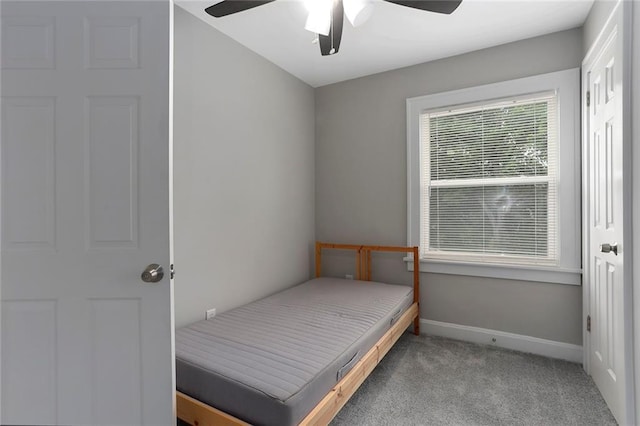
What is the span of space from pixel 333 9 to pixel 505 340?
2.81 m

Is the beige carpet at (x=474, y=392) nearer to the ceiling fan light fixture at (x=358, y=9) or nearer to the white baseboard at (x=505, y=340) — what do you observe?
the white baseboard at (x=505, y=340)

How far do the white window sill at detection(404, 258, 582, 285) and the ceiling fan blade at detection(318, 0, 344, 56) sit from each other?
6.60 feet

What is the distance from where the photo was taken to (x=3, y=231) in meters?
1.25

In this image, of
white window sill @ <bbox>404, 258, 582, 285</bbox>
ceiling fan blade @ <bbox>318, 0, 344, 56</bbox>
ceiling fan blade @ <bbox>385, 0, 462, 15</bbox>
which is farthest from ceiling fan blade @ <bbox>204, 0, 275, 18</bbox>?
white window sill @ <bbox>404, 258, 582, 285</bbox>

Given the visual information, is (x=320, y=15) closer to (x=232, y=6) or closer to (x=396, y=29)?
(x=232, y=6)

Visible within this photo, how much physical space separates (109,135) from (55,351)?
89 cm

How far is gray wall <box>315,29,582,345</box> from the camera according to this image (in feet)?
8.37

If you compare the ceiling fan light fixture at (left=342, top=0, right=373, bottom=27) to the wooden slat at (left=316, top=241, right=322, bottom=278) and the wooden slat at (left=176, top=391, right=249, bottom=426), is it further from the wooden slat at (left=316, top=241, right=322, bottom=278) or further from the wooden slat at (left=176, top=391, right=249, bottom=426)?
the wooden slat at (left=316, top=241, right=322, bottom=278)

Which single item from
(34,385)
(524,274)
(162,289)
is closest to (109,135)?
(162,289)

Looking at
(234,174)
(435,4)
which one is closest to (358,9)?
(435,4)

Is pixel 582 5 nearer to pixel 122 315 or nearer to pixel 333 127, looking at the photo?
pixel 333 127

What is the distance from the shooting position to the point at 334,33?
1.88 m

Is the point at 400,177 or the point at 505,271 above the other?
the point at 400,177

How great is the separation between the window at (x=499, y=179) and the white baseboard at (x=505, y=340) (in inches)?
19.6
